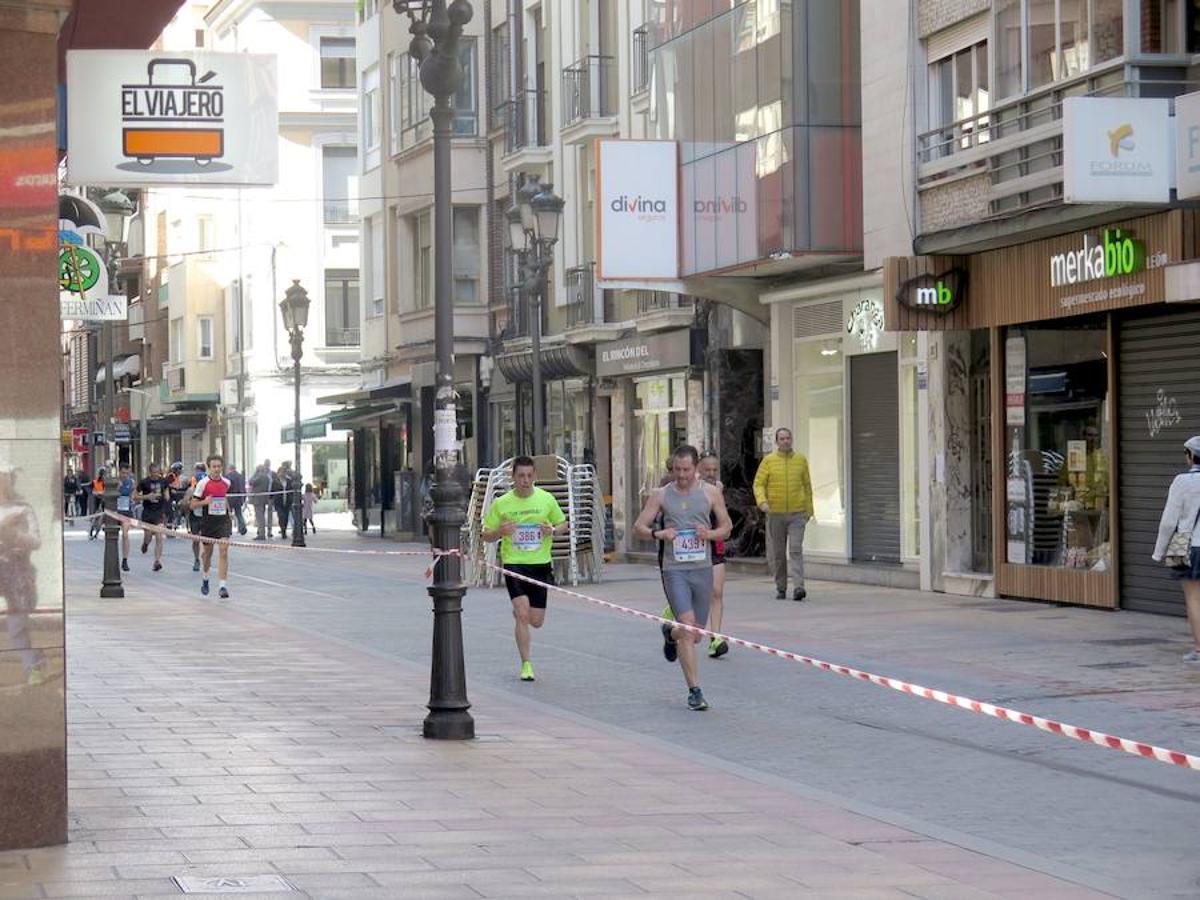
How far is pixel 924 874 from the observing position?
8.30 m

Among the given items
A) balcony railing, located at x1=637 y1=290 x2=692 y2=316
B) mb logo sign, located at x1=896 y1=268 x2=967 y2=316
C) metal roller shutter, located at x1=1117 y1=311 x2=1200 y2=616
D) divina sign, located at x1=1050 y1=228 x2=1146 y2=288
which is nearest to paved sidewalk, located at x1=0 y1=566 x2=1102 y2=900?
metal roller shutter, located at x1=1117 y1=311 x2=1200 y2=616

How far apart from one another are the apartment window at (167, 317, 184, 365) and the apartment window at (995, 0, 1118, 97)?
5196 cm

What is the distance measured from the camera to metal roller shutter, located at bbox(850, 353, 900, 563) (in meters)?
27.6

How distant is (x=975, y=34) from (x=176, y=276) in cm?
5169

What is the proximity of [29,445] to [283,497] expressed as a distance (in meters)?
43.0

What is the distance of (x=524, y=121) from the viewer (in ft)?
136

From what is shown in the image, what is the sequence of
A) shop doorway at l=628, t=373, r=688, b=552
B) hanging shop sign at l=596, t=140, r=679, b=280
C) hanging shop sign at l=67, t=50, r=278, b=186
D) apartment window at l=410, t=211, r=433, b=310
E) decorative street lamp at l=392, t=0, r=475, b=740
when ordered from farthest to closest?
apartment window at l=410, t=211, r=433, b=310 < shop doorway at l=628, t=373, r=688, b=552 < hanging shop sign at l=596, t=140, r=679, b=280 < decorative street lamp at l=392, t=0, r=475, b=740 < hanging shop sign at l=67, t=50, r=278, b=186

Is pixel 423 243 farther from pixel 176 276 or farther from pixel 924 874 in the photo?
pixel 924 874

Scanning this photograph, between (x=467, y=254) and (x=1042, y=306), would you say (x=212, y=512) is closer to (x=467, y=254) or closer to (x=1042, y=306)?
(x=1042, y=306)

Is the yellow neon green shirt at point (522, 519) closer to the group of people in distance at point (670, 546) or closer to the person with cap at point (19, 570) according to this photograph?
the group of people in distance at point (670, 546)

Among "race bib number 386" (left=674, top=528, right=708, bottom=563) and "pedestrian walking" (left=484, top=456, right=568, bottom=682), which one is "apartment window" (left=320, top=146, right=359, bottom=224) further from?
"race bib number 386" (left=674, top=528, right=708, bottom=563)

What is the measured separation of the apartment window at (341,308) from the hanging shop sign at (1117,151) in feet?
149

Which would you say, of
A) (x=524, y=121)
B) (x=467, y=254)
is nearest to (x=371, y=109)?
(x=467, y=254)

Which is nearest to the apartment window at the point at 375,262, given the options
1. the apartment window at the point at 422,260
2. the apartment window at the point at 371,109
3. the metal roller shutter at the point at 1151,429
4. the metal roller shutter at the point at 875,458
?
the apartment window at the point at 371,109
